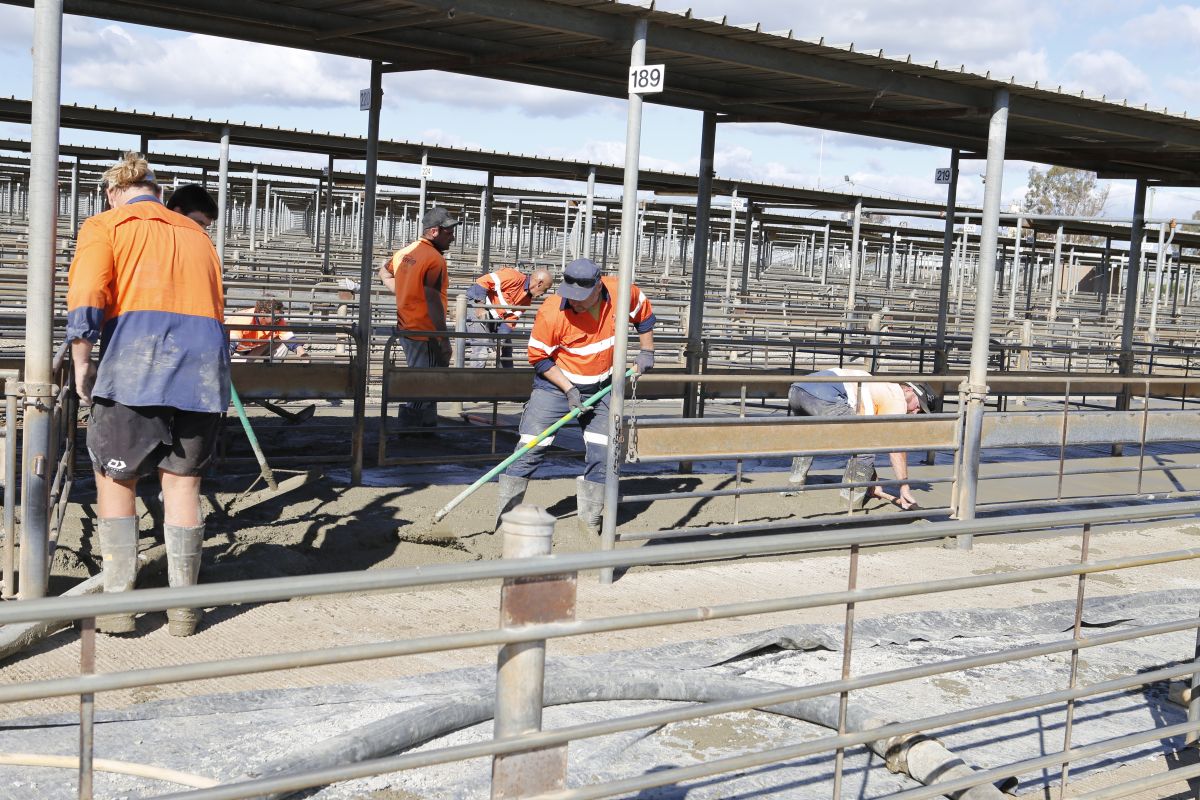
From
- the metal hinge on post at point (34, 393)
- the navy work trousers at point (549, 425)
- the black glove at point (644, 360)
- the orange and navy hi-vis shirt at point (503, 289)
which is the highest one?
the orange and navy hi-vis shirt at point (503, 289)

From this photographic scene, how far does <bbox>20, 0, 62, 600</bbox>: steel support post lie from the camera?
15.5 ft

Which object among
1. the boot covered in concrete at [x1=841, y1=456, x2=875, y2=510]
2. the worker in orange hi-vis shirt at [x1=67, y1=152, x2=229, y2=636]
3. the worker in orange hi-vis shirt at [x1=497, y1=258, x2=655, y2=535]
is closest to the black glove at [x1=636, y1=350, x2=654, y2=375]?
the worker in orange hi-vis shirt at [x1=497, y1=258, x2=655, y2=535]

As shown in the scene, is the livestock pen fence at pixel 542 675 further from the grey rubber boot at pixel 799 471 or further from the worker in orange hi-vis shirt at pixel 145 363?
the grey rubber boot at pixel 799 471

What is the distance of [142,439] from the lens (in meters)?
4.98

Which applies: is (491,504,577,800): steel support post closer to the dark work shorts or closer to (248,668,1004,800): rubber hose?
(248,668,1004,800): rubber hose

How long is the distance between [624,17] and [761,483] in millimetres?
3948

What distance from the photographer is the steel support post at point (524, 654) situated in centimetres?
Answer: 235

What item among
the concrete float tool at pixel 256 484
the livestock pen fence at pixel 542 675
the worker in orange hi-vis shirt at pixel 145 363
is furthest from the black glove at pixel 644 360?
the livestock pen fence at pixel 542 675

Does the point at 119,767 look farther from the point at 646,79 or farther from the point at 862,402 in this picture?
the point at 862,402

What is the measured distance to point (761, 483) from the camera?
9.38 metres

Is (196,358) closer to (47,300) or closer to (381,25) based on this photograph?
(47,300)

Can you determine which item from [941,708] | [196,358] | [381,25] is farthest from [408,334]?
[941,708]

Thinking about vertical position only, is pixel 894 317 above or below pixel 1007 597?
above

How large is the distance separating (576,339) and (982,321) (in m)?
2.75
